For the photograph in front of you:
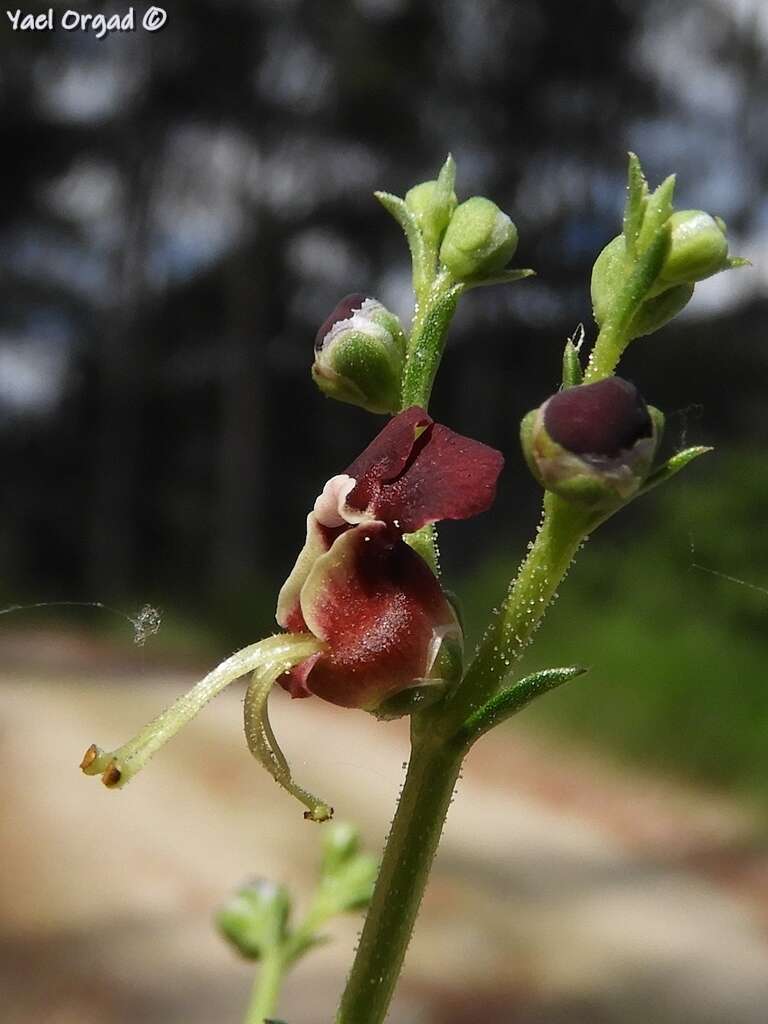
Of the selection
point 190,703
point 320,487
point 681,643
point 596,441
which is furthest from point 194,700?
point 681,643

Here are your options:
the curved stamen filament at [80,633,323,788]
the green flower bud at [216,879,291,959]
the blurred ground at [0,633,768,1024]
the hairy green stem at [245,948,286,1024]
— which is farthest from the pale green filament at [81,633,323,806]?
the blurred ground at [0,633,768,1024]

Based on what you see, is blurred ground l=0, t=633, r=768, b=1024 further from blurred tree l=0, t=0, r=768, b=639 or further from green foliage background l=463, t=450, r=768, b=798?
blurred tree l=0, t=0, r=768, b=639

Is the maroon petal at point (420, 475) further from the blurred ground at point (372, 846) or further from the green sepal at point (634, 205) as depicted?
the blurred ground at point (372, 846)

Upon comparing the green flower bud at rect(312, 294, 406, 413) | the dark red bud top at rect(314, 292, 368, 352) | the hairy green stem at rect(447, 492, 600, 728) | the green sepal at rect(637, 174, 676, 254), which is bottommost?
the hairy green stem at rect(447, 492, 600, 728)

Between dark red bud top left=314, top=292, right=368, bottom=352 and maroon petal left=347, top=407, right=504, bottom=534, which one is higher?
dark red bud top left=314, top=292, right=368, bottom=352

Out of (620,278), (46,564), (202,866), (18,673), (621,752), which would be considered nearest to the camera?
(620,278)

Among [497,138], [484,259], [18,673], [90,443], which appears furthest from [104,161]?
[484,259]

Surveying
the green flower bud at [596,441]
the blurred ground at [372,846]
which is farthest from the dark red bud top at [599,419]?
the blurred ground at [372,846]

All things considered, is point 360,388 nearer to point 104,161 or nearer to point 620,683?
point 620,683
